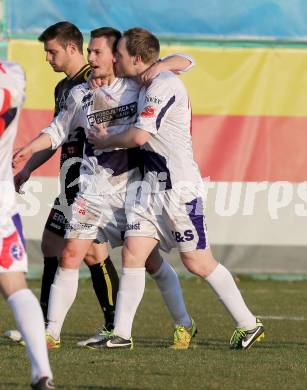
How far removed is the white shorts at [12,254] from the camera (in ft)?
18.0

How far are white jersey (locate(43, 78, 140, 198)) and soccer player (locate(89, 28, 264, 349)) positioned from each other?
20 cm

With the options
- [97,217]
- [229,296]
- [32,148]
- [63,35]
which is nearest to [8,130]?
[32,148]

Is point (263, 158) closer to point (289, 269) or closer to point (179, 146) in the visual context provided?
point (289, 269)

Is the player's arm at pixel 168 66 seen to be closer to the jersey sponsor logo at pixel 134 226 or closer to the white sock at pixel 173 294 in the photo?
the jersey sponsor logo at pixel 134 226

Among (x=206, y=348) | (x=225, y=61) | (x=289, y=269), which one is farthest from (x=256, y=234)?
(x=206, y=348)

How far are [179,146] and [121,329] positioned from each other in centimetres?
125

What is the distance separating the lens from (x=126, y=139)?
24.1 ft

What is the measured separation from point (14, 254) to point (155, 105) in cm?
212

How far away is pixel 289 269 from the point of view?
13.5 meters

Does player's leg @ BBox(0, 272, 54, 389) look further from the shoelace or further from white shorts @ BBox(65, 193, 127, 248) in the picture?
the shoelace

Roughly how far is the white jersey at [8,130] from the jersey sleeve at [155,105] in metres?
1.77

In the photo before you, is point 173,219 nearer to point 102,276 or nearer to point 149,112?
point 149,112

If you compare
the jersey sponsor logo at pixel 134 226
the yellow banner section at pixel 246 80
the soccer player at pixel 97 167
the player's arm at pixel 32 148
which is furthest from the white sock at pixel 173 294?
the yellow banner section at pixel 246 80

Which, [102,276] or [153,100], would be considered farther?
[102,276]
